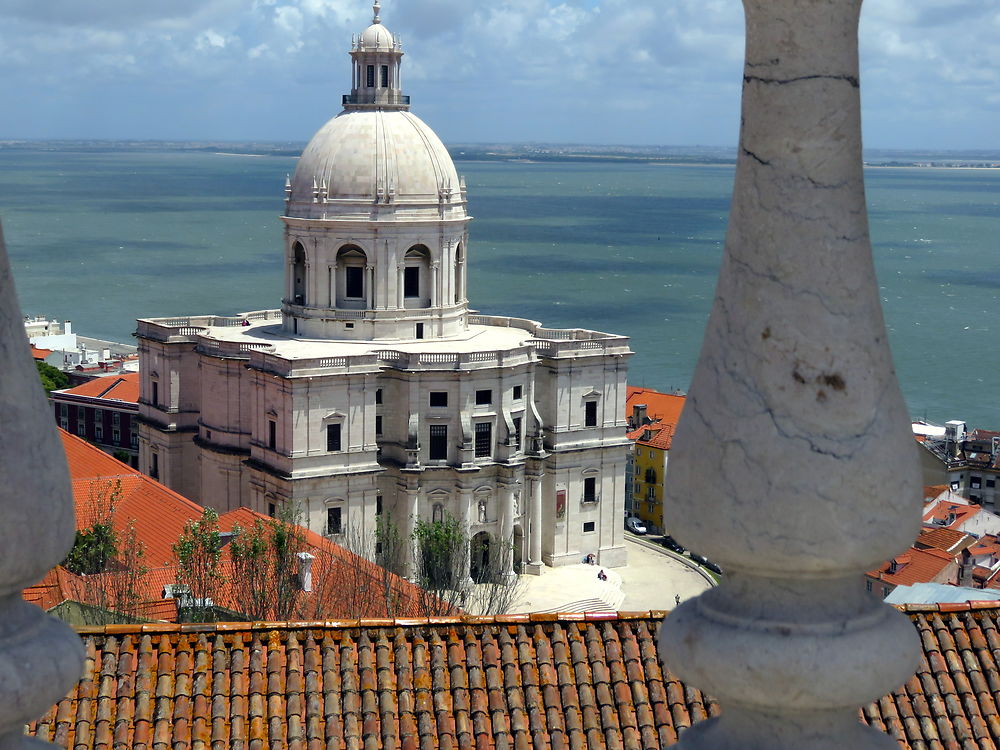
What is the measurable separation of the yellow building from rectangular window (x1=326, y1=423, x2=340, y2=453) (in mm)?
12352

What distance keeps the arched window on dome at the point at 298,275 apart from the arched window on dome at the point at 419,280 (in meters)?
2.93

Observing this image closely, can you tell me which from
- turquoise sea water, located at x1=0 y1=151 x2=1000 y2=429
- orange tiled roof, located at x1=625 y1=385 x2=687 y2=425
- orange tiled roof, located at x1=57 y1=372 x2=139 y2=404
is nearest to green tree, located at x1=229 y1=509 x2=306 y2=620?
orange tiled roof, located at x1=625 y1=385 x2=687 y2=425

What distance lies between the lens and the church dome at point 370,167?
4616 centimetres

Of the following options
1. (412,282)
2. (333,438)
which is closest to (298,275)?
(412,282)

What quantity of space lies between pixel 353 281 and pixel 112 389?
17.7 meters

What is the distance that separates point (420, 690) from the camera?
886 cm

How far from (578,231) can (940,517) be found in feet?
497

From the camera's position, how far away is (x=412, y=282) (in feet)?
154

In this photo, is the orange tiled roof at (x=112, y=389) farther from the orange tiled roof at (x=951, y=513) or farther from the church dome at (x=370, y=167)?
the orange tiled roof at (x=951, y=513)

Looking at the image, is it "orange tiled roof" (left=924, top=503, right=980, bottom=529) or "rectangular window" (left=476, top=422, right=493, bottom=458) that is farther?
"orange tiled roof" (left=924, top=503, right=980, bottom=529)

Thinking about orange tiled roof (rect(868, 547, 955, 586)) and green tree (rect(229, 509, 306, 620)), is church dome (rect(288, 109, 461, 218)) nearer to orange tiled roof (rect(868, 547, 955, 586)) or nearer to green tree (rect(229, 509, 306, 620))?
green tree (rect(229, 509, 306, 620))

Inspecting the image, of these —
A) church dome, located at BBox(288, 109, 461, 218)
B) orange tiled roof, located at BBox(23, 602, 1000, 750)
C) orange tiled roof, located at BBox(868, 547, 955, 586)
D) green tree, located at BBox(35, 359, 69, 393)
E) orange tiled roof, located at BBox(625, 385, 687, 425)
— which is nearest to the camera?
orange tiled roof, located at BBox(23, 602, 1000, 750)

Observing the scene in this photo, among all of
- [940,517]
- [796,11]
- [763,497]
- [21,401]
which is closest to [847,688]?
[763,497]

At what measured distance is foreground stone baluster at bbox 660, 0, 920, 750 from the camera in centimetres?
305
